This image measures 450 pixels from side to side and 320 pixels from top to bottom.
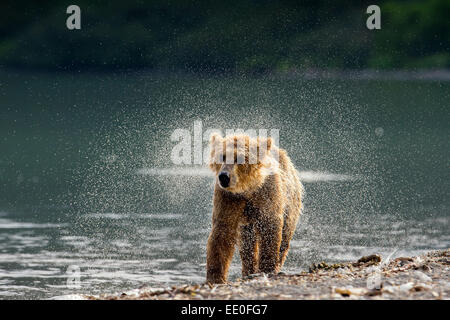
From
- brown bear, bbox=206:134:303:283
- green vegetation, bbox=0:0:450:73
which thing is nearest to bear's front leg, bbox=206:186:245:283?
brown bear, bbox=206:134:303:283

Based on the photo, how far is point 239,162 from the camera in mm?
8211

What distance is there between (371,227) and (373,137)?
6698 cm

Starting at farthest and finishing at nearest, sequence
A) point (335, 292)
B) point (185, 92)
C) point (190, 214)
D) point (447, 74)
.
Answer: point (185, 92)
point (447, 74)
point (190, 214)
point (335, 292)

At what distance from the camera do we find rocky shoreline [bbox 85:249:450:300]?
615 cm

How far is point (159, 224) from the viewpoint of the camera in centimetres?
1884

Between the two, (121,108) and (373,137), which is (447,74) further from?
(121,108)

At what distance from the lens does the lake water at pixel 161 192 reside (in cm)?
1248

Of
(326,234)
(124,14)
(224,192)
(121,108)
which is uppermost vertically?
(124,14)

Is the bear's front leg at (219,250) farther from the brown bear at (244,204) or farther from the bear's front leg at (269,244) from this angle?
the bear's front leg at (269,244)

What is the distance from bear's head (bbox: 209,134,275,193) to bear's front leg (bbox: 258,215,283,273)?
1.29 ft

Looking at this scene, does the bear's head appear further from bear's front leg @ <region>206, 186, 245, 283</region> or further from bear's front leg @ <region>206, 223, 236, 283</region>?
bear's front leg @ <region>206, 223, 236, 283</region>

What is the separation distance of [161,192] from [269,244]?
22.4m

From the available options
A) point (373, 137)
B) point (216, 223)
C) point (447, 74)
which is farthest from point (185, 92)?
point (216, 223)

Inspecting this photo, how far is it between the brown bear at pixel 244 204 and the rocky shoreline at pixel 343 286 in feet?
1.45
